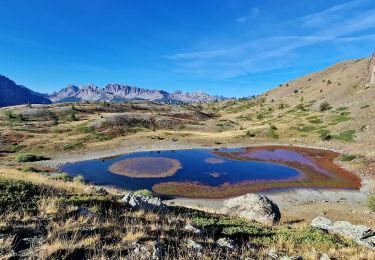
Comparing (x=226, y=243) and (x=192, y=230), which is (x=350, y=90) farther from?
(x=226, y=243)

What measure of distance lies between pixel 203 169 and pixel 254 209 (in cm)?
3326

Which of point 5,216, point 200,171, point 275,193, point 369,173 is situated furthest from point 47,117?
point 5,216

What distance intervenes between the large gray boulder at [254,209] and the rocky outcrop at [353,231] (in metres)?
4.34

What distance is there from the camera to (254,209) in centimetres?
2331

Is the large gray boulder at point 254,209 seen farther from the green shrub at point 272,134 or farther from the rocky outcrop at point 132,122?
the rocky outcrop at point 132,122

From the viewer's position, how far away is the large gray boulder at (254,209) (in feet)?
73.6

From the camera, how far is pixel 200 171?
5494 cm

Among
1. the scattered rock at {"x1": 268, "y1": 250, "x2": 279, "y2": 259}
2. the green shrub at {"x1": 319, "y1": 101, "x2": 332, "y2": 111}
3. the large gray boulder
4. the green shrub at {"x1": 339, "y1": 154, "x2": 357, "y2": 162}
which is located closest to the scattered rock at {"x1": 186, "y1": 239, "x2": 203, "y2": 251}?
the scattered rock at {"x1": 268, "y1": 250, "x2": 279, "y2": 259}

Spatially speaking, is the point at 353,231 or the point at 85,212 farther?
the point at 353,231

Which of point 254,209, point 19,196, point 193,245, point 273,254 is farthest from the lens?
point 254,209

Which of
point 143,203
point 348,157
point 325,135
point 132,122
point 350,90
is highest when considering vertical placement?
point 350,90

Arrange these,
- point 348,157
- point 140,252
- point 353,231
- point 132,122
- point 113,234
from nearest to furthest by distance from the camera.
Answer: point 140,252 < point 113,234 < point 353,231 < point 348,157 < point 132,122

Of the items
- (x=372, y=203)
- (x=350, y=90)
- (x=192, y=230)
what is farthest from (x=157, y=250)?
(x=350, y=90)

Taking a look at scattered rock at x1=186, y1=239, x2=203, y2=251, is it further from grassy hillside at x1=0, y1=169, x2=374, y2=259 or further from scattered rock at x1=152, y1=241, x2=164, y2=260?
scattered rock at x1=152, y1=241, x2=164, y2=260
